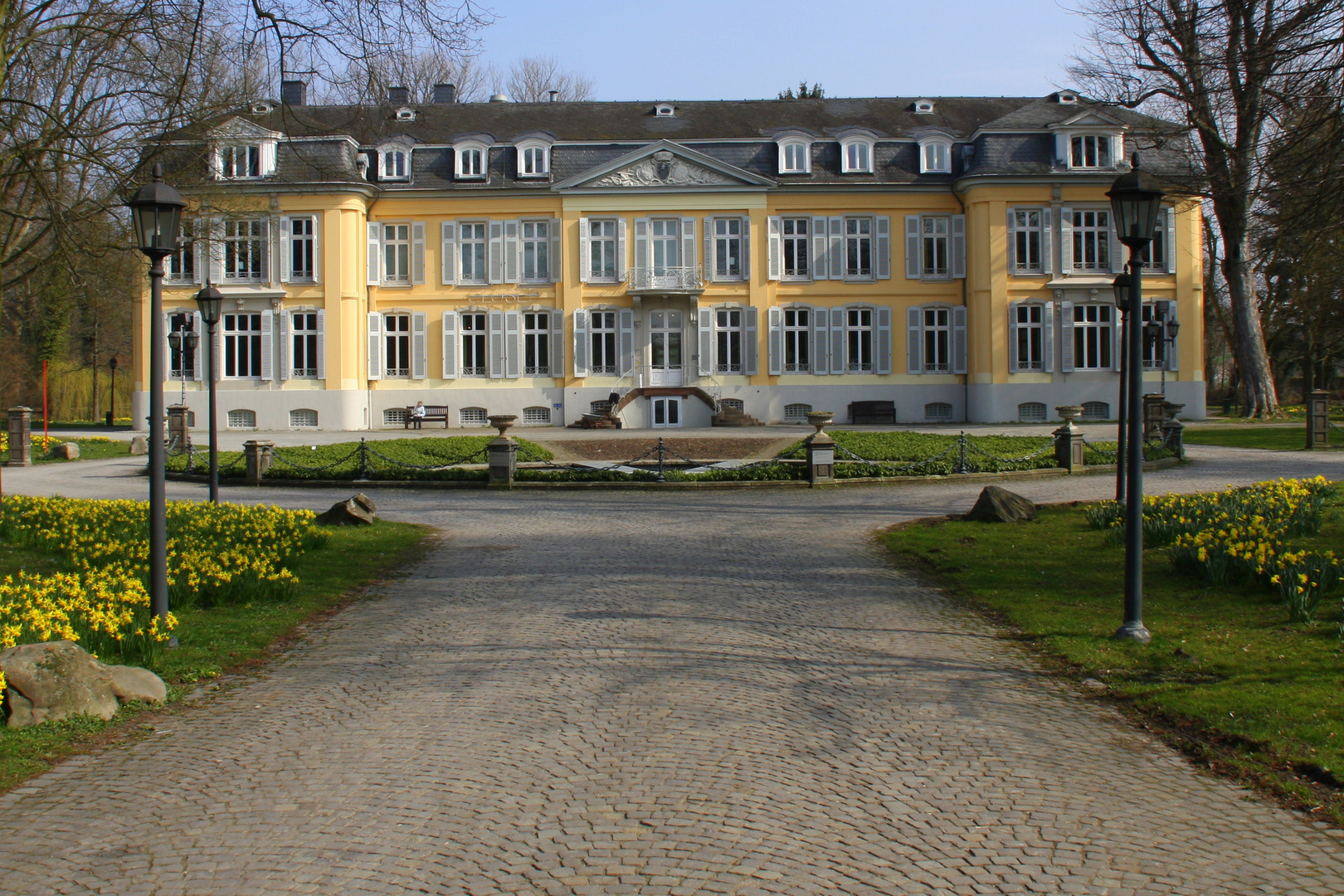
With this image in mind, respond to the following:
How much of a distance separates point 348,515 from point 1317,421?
67.8 ft

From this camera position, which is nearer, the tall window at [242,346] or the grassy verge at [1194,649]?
the grassy verge at [1194,649]

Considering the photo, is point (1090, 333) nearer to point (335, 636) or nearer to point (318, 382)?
point (318, 382)

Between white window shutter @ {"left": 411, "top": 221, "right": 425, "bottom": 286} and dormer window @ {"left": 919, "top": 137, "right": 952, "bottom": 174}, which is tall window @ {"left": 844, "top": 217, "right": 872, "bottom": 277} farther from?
white window shutter @ {"left": 411, "top": 221, "right": 425, "bottom": 286}

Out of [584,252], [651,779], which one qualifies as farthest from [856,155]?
[651,779]

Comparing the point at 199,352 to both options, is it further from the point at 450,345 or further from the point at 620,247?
the point at 620,247

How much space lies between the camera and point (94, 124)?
15039 millimetres

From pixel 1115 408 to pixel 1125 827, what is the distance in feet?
114

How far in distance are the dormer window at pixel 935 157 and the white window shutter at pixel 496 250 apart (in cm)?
1435

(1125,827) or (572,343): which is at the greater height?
(572,343)

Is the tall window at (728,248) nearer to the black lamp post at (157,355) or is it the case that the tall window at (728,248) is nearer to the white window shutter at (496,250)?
the white window shutter at (496,250)

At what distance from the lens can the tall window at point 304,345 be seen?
35.7m

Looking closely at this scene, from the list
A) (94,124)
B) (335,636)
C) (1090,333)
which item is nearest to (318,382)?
(94,124)

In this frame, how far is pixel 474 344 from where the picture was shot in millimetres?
37188

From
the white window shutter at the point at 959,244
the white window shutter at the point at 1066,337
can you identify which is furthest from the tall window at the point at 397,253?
the white window shutter at the point at 1066,337
